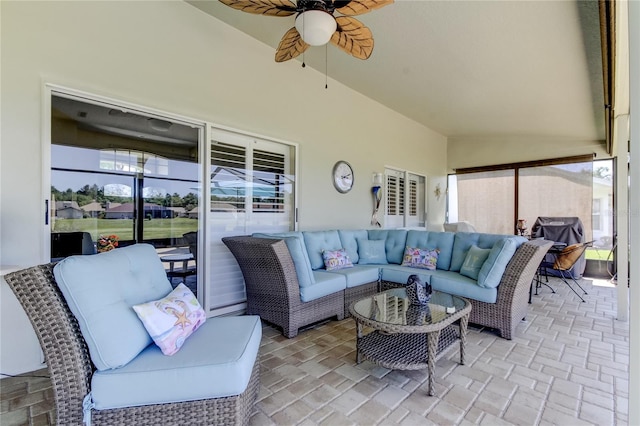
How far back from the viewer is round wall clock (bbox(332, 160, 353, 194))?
191 inches

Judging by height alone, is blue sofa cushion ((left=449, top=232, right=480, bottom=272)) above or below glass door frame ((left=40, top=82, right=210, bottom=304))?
below

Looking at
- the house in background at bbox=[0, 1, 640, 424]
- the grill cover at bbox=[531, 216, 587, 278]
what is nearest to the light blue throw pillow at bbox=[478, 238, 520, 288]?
the house in background at bbox=[0, 1, 640, 424]

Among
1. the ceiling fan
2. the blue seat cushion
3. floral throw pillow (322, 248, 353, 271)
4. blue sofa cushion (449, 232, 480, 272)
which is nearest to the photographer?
the ceiling fan

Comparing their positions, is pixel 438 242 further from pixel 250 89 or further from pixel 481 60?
pixel 250 89

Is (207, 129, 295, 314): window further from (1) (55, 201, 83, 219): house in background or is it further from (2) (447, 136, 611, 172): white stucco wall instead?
(2) (447, 136, 611, 172): white stucco wall

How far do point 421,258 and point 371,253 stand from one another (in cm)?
68

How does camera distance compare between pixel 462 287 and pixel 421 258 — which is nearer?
pixel 462 287

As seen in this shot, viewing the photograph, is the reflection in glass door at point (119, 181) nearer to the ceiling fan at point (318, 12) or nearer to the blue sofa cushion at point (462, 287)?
the ceiling fan at point (318, 12)

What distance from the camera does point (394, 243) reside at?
4.29 metres

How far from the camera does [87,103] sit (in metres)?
2.64

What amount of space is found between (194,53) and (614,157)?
7.38 metres

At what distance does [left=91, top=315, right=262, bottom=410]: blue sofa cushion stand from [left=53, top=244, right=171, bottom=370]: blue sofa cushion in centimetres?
7

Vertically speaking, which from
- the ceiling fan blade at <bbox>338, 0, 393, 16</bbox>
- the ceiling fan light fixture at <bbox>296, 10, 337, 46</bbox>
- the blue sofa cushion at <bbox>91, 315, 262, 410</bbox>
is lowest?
the blue sofa cushion at <bbox>91, 315, 262, 410</bbox>

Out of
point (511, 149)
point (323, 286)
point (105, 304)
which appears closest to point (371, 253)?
point (323, 286)
